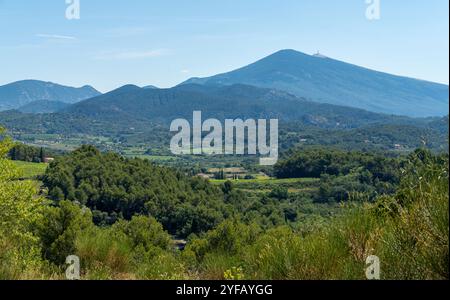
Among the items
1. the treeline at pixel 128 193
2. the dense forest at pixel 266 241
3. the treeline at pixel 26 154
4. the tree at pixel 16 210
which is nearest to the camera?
the dense forest at pixel 266 241

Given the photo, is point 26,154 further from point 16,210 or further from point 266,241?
point 266,241

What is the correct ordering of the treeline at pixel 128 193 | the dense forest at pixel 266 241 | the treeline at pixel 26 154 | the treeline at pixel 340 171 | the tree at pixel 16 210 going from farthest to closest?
the treeline at pixel 26 154 → the treeline at pixel 340 171 → the treeline at pixel 128 193 → the tree at pixel 16 210 → the dense forest at pixel 266 241

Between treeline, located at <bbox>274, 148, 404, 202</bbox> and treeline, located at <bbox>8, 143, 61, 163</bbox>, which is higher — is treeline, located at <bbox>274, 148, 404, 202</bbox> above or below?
below

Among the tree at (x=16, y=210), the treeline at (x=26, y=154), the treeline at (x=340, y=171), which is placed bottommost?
the treeline at (x=340, y=171)

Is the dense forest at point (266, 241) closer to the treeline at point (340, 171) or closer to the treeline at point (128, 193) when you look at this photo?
the treeline at point (128, 193)

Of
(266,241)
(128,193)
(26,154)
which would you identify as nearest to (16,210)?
(266,241)

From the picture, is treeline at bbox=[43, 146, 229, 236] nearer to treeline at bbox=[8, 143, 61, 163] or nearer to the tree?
treeline at bbox=[8, 143, 61, 163]

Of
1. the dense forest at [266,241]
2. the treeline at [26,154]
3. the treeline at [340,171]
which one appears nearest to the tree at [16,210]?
the dense forest at [266,241]

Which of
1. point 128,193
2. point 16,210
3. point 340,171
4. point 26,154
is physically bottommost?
point 340,171

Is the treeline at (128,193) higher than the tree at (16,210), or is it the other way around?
the tree at (16,210)

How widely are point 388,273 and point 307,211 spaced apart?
52864 millimetres

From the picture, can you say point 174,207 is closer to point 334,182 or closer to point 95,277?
point 334,182

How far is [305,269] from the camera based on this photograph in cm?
456

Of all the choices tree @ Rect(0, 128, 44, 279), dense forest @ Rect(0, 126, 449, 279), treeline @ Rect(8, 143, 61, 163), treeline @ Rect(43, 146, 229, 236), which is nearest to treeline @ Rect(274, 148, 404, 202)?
treeline @ Rect(43, 146, 229, 236)
